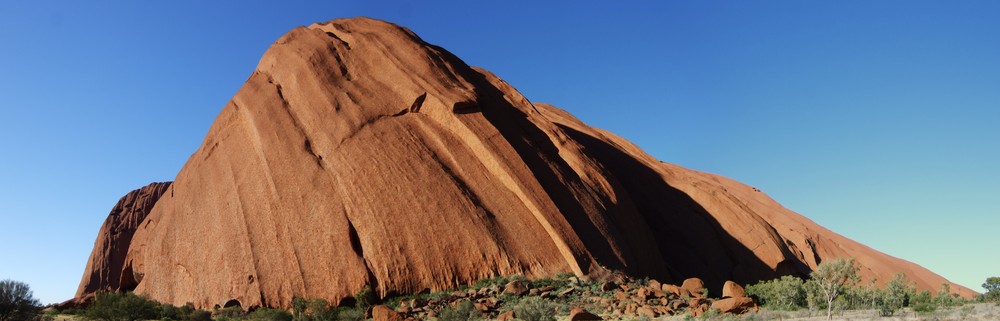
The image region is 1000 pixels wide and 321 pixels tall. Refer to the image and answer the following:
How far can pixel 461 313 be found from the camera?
25250 mm

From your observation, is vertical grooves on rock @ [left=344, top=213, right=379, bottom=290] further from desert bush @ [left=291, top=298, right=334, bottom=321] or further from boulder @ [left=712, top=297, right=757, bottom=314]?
boulder @ [left=712, top=297, right=757, bottom=314]

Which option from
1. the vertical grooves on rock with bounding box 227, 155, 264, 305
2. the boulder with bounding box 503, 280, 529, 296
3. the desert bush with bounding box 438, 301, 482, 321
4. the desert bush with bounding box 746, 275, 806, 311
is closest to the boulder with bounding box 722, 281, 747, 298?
the desert bush with bounding box 746, 275, 806, 311

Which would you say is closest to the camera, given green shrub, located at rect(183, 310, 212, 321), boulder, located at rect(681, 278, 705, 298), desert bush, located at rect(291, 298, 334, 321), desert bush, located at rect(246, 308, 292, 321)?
desert bush, located at rect(246, 308, 292, 321)

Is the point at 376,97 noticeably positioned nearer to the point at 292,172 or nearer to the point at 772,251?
the point at 292,172

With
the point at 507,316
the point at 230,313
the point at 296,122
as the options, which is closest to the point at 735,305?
the point at 507,316

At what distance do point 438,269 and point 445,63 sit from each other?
16755 mm

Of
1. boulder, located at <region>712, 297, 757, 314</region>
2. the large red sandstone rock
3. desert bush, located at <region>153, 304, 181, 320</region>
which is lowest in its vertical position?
boulder, located at <region>712, 297, 757, 314</region>

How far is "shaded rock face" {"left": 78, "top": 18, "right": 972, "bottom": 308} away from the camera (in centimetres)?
3050

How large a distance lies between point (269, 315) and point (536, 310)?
11222 mm

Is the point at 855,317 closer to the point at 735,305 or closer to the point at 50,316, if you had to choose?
the point at 735,305

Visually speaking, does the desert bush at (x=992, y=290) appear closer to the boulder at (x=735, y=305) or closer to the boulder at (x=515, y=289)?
the boulder at (x=735, y=305)

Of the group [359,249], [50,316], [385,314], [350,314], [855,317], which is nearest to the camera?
[855,317]

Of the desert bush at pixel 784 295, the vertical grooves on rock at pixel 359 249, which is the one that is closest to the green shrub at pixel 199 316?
the vertical grooves on rock at pixel 359 249

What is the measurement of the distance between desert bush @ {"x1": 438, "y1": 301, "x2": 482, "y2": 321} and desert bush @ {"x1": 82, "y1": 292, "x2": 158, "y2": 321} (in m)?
13.4
